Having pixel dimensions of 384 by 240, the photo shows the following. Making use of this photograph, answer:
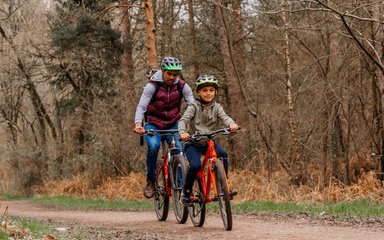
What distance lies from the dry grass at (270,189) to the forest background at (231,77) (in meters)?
0.12

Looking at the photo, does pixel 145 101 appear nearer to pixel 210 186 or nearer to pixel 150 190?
pixel 150 190

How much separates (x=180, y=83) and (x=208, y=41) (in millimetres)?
13823

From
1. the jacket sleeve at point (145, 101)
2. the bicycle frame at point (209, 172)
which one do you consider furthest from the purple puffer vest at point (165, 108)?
the bicycle frame at point (209, 172)

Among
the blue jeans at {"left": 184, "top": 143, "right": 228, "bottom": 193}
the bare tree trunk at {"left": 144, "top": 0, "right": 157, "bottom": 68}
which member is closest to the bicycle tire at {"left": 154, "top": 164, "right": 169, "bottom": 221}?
the blue jeans at {"left": 184, "top": 143, "right": 228, "bottom": 193}

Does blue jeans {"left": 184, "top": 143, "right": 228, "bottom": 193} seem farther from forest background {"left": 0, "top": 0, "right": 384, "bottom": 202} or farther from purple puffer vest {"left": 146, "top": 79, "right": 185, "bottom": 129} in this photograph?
forest background {"left": 0, "top": 0, "right": 384, "bottom": 202}

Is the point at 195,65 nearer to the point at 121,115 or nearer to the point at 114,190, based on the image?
the point at 121,115

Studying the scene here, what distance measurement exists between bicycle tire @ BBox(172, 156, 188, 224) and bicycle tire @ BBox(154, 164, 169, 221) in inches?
13.7

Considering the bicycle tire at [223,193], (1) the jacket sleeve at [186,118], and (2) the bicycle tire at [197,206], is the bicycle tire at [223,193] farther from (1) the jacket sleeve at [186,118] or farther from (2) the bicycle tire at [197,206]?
(1) the jacket sleeve at [186,118]

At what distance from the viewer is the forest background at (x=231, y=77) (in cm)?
1551

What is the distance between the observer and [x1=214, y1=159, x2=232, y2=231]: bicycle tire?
8.26 metres

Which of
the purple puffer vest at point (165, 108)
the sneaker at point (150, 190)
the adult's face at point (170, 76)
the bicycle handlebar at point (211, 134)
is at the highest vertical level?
the adult's face at point (170, 76)

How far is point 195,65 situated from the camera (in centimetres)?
2369

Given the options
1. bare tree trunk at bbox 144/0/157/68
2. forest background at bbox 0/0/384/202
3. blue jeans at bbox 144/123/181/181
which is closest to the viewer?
blue jeans at bbox 144/123/181/181

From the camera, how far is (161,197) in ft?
35.8
